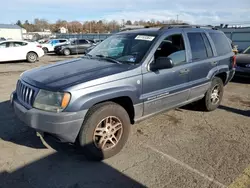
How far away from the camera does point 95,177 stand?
9.30ft

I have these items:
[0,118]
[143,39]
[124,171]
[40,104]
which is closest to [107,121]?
[124,171]

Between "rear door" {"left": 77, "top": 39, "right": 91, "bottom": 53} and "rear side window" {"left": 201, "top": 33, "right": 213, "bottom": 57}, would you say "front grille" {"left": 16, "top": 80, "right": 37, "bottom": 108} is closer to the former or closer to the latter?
"rear side window" {"left": 201, "top": 33, "right": 213, "bottom": 57}

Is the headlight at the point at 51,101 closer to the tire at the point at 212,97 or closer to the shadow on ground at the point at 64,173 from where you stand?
the shadow on ground at the point at 64,173

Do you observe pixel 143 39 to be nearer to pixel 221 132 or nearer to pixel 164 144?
pixel 164 144

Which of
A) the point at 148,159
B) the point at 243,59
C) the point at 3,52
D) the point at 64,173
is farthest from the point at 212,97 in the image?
the point at 3,52

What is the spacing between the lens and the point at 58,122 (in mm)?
2727

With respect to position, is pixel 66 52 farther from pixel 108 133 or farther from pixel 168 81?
pixel 108 133

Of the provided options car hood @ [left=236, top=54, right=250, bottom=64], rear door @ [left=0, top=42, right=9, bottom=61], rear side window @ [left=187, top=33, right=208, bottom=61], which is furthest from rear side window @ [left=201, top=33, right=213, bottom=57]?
rear door @ [left=0, top=42, right=9, bottom=61]

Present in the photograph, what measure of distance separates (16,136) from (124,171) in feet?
6.85

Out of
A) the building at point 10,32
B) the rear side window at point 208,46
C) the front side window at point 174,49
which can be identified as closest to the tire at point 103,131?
the front side window at point 174,49

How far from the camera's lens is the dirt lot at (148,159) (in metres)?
2.75

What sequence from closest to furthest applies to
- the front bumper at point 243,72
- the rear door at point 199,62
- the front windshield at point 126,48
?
the front windshield at point 126,48 < the rear door at point 199,62 < the front bumper at point 243,72

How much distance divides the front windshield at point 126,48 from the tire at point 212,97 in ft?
6.44

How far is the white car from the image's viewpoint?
1390cm
